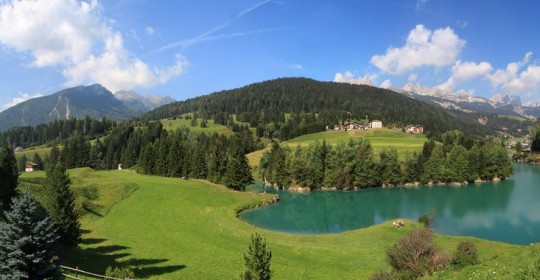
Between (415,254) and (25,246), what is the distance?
87.7ft

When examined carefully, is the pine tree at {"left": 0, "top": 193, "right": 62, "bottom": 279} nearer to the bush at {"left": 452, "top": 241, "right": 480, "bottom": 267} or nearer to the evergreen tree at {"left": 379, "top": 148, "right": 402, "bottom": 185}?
the bush at {"left": 452, "top": 241, "right": 480, "bottom": 267}

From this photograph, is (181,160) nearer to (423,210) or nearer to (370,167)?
(370,167)

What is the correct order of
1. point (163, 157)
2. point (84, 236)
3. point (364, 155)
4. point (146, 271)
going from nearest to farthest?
point (146, 271) < point (84, 236) < point (163, 157) < point (364, 155)

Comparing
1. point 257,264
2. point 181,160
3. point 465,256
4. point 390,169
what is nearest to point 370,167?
point 390,169

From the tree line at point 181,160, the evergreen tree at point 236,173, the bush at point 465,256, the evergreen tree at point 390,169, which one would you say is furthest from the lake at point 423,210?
the bush at point 465,256

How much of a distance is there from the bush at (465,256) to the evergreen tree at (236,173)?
2744 inches

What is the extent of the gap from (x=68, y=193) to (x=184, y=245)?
1587 centimetres

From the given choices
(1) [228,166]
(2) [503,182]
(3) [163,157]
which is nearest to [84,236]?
(1) [228,166]

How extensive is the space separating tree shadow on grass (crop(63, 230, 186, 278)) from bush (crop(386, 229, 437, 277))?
22.8m

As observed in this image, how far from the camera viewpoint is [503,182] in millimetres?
127625

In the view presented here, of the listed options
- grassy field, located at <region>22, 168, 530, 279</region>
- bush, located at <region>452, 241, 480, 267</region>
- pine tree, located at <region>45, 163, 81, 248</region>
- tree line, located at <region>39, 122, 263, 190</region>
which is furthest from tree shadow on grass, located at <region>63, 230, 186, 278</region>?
tree line, located at <region>39, 122, 263, 190</region>

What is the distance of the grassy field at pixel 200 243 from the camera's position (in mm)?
40750

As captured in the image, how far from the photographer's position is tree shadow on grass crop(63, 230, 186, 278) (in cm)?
3979

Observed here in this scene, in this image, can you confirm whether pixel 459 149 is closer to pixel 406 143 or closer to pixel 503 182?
pixel 503 182
